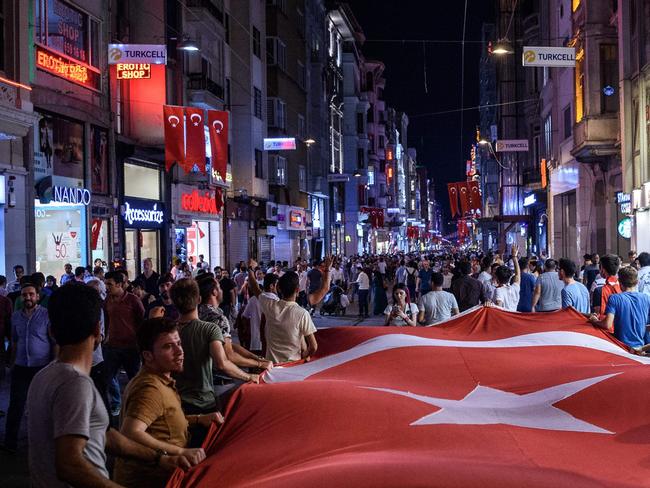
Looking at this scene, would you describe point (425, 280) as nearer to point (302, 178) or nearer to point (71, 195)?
point (71, 195)

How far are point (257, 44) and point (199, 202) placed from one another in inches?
512

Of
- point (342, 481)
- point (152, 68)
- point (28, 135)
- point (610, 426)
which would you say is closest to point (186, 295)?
point (342, 481)

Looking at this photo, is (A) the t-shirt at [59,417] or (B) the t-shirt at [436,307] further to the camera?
(B) the t-shirt at [436,307]

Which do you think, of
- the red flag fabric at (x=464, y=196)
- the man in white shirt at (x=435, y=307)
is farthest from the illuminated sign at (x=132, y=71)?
the red flag fabric at (x=464, y=196)

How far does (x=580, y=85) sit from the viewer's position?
31938mm

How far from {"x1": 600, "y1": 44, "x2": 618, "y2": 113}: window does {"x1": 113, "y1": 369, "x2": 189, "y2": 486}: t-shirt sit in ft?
92.8

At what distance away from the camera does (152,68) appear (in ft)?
96.3

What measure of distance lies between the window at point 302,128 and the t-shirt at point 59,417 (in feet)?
165

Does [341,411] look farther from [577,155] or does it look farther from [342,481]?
[577,155]

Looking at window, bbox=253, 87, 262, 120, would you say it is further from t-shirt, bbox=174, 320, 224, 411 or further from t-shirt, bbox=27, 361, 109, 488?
t-shirt, bbox=27, 361, 109, 488

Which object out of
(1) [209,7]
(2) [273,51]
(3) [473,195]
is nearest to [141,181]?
(1) [209,7]

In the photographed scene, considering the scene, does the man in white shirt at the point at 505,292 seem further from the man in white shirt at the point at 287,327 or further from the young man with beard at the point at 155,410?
the young man with beard at the point at 155,410

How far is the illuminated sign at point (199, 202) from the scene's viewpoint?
3350 cm

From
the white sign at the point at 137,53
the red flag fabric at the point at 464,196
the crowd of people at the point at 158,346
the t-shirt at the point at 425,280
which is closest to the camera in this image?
the crowd of people at the point at 158,346
